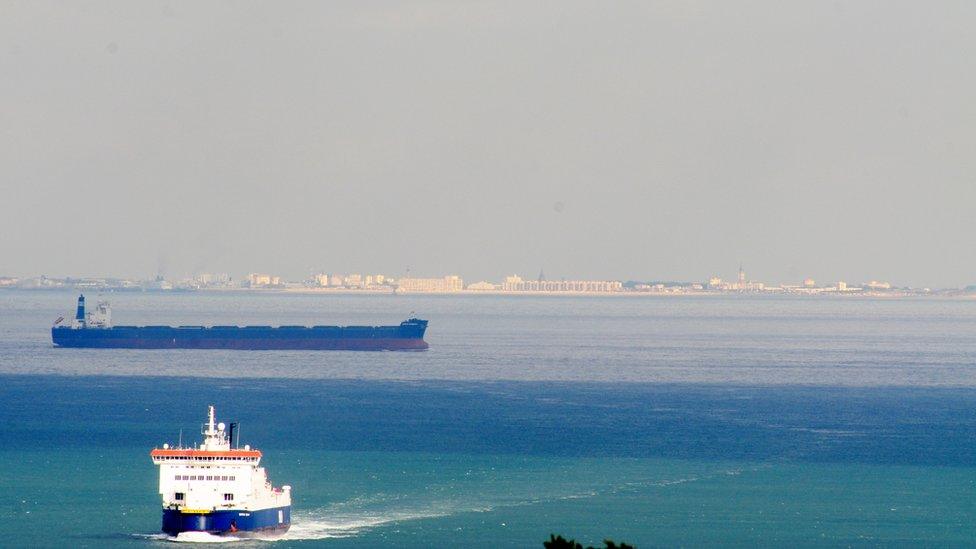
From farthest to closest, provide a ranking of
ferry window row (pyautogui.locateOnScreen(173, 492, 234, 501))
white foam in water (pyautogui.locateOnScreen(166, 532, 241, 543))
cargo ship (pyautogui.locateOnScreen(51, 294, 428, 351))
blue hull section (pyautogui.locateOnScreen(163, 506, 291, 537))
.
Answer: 1. cargo ship (pyautogui.locateOnScreen(51, 294, 428, 351))
2. ferry window row (pyautogui.locateOnScreen(173, 492, 234, 501))
3. blue hull section (pyautogui.locateOnScreen(163, 506, 291, 537))
4. white foam in water (pyautogui.locateOnScreen(166, 532, 241, 543))

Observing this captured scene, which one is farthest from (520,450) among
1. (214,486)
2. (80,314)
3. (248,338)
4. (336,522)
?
(80,314)

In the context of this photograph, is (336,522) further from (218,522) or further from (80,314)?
(80,314)

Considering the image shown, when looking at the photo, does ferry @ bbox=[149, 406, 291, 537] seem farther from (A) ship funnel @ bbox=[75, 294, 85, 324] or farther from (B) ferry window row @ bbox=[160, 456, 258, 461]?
(A) ship funnel @ bbox=[75, 294, 85, 324]

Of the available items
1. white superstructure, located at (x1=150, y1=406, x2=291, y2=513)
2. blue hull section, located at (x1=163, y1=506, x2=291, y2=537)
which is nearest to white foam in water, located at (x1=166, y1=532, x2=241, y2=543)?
blue hull section, located at (x1=163, y1=506, x2=291, y2=537)

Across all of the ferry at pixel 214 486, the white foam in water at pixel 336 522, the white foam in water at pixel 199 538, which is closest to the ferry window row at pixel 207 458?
the ferry at pixel 214 486

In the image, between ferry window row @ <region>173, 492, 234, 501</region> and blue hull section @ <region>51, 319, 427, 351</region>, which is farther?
blue hull section @ <region>51, 319, 427, 351</region>

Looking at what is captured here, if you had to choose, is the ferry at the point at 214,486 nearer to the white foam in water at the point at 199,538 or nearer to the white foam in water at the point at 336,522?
the white foam in water at the point at 199,538

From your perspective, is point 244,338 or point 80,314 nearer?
point 244,338
